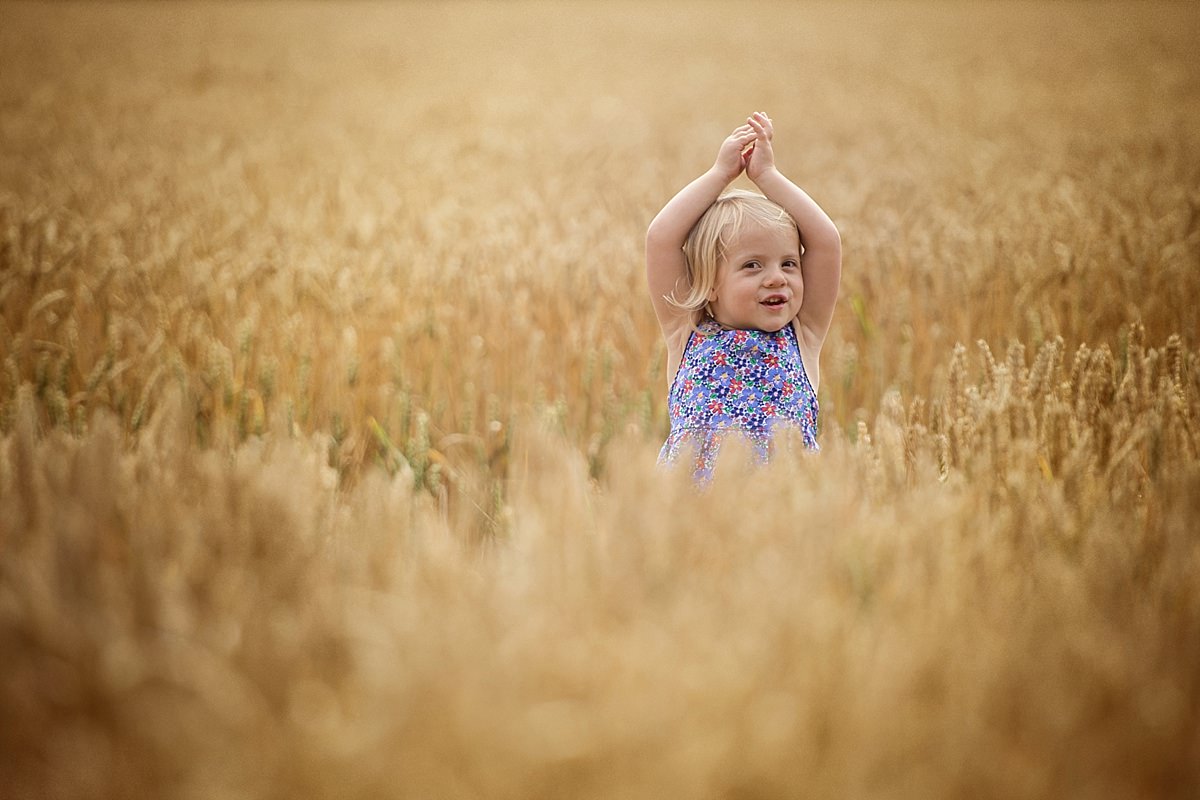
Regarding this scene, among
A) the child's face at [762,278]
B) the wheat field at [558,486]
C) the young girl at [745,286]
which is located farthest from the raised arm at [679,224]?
the wheat field at [558,486]

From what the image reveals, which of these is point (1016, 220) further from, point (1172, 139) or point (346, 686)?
point (346, 686)

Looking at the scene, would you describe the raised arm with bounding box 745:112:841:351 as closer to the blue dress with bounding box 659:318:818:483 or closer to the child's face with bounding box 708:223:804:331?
the child's face with bounding box 708:223:804:331

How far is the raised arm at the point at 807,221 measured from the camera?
7.86ft

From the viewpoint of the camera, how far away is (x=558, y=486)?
1271 mm

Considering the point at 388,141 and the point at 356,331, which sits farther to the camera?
the point at 388,141

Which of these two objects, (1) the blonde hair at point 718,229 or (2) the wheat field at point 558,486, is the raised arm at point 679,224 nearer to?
(1) the blonde hair at point 718,229

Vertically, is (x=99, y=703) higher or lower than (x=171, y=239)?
lower

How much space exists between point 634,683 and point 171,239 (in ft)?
12.2

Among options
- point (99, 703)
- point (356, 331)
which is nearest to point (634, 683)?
point (99, 703)

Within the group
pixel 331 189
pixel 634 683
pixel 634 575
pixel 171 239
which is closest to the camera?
pixel 634 683

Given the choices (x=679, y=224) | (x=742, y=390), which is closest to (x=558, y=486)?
(x=742, y=390)

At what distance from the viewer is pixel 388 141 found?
8.41m

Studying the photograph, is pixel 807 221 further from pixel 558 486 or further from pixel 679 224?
pixel 558 486

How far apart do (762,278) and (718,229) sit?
168mm
